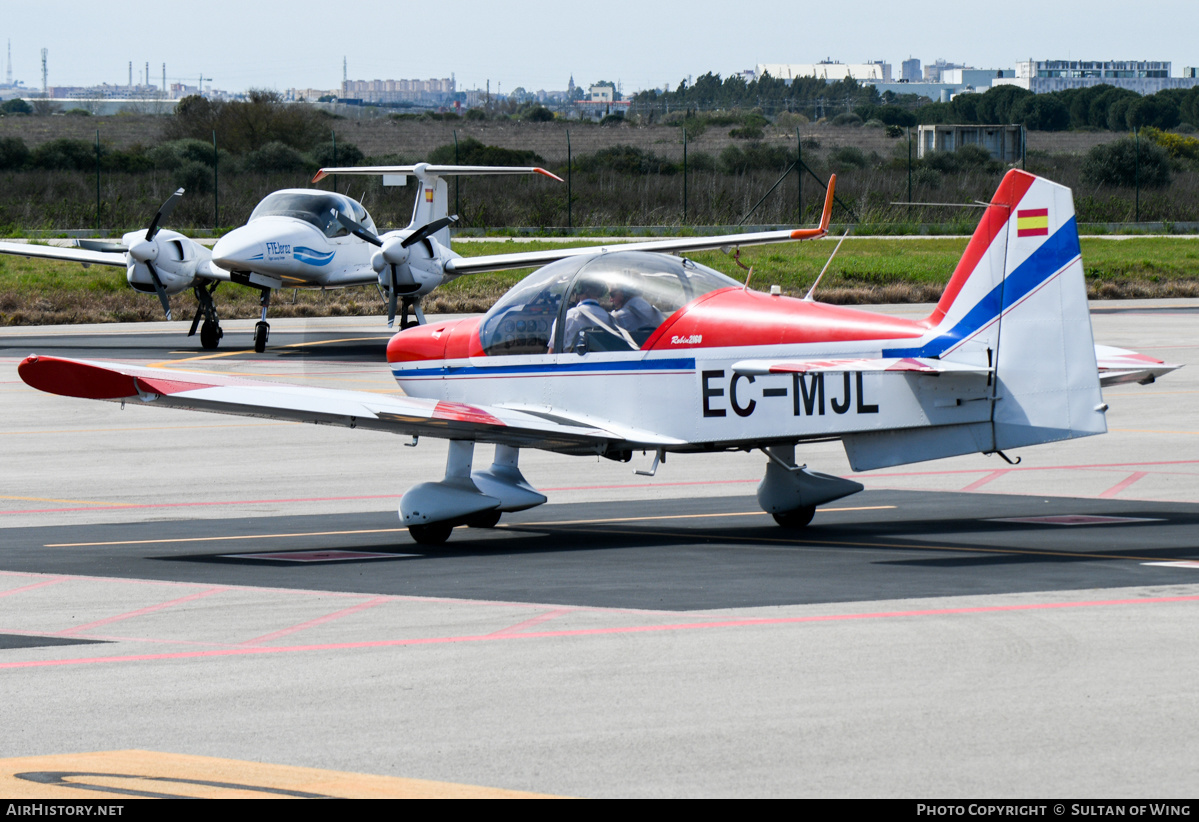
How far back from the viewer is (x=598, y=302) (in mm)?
12047

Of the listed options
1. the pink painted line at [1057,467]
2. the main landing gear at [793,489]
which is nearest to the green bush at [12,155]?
the pink painted line at [1057,467]

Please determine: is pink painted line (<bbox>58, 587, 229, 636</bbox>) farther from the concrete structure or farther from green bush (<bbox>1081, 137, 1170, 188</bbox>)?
the concrete structure

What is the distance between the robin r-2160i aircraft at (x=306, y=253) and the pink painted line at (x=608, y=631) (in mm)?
20030

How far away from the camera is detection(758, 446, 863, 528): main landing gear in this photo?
1239 cm

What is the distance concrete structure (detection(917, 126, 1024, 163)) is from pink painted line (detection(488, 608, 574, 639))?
79128mm

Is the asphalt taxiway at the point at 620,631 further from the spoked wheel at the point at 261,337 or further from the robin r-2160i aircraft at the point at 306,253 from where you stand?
the robin r-2160i aircraft at the point at 306,253

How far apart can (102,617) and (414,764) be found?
4107mm

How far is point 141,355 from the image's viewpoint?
27703 mm

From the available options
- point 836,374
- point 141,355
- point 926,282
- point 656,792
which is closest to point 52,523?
point 836,374

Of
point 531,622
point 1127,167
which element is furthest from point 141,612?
point 1127,167

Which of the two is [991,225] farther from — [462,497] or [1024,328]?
[462,497]

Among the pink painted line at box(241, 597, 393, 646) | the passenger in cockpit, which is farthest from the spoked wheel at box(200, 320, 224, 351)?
the pink painted line at box(241, 597, 393, 646)

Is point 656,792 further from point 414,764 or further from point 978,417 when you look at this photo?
point 978,417

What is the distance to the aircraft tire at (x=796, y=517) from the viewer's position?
12523mm
